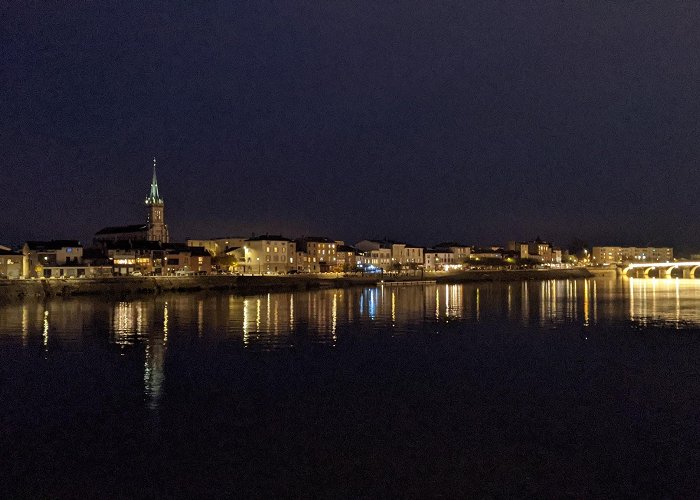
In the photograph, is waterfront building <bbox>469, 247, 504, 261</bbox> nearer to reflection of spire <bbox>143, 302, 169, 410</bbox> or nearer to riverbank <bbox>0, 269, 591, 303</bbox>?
riverbank <bbox>0, 269, 591, 303</bbox>

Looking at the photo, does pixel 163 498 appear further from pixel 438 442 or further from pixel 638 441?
pixel 638 441

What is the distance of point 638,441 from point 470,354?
8714 mm

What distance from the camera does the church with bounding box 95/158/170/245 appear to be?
82625 mm

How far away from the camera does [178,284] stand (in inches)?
2165

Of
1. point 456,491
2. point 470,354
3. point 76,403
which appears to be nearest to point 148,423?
point 76,403

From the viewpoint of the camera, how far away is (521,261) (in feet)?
389

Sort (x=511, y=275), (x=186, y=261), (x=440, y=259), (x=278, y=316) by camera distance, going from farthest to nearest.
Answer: (x=440, y=259) < (x=511, y=275) < (x=186, y=261) < (x=278, y=316)

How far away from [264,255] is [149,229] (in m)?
20.9

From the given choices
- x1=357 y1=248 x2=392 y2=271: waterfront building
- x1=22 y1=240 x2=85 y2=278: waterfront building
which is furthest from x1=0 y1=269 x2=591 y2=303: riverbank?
x1=357 y1=248 x2=392 y2=271: waterfront building

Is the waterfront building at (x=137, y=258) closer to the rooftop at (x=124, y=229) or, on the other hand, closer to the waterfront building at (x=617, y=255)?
the rooftop at (x=124, y=229)

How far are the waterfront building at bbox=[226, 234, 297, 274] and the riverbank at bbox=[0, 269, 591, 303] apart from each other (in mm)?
14070

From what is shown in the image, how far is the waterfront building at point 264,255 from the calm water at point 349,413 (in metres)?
55.8

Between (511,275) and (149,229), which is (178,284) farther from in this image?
(511,275)

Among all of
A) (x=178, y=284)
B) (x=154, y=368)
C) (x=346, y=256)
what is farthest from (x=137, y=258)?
(x=154, y=368)
